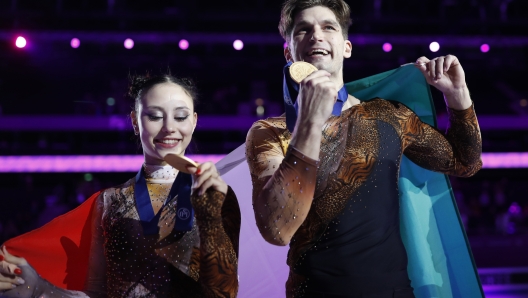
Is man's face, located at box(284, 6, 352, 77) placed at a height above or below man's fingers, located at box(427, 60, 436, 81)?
above

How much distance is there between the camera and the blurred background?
297 inches

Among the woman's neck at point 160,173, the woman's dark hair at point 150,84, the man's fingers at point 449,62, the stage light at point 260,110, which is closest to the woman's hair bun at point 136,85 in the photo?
the woman's dark hair at point 150,84

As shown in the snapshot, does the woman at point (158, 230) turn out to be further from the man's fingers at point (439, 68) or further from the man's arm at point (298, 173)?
the man's fingers at point (439, 68)

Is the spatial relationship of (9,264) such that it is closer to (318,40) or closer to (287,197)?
(287,197)

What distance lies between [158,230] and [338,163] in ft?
2.07

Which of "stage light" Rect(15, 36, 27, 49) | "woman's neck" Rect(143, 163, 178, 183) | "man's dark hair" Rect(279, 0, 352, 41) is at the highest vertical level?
"stage light" Rect(15, 36, 27, 49)

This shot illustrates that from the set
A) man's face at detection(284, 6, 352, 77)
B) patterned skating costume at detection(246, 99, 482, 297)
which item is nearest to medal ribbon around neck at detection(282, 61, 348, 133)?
patterned skating costume at detection(246, 99, 482, 297)

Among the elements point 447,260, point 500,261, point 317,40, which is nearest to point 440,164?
point 447,260

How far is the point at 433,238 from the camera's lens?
2363 millimetres

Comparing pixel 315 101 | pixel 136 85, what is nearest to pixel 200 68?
pixel 136 85

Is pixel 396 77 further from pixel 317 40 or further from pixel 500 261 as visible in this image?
pixel 500 261

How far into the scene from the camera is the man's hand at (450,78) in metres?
2.12

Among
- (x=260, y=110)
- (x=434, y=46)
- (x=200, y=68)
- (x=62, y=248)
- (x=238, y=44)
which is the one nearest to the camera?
(x=62, y=248)

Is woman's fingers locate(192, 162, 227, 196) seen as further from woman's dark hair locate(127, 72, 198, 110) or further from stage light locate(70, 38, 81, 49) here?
stage light locate(70, 38, 81, 49)
